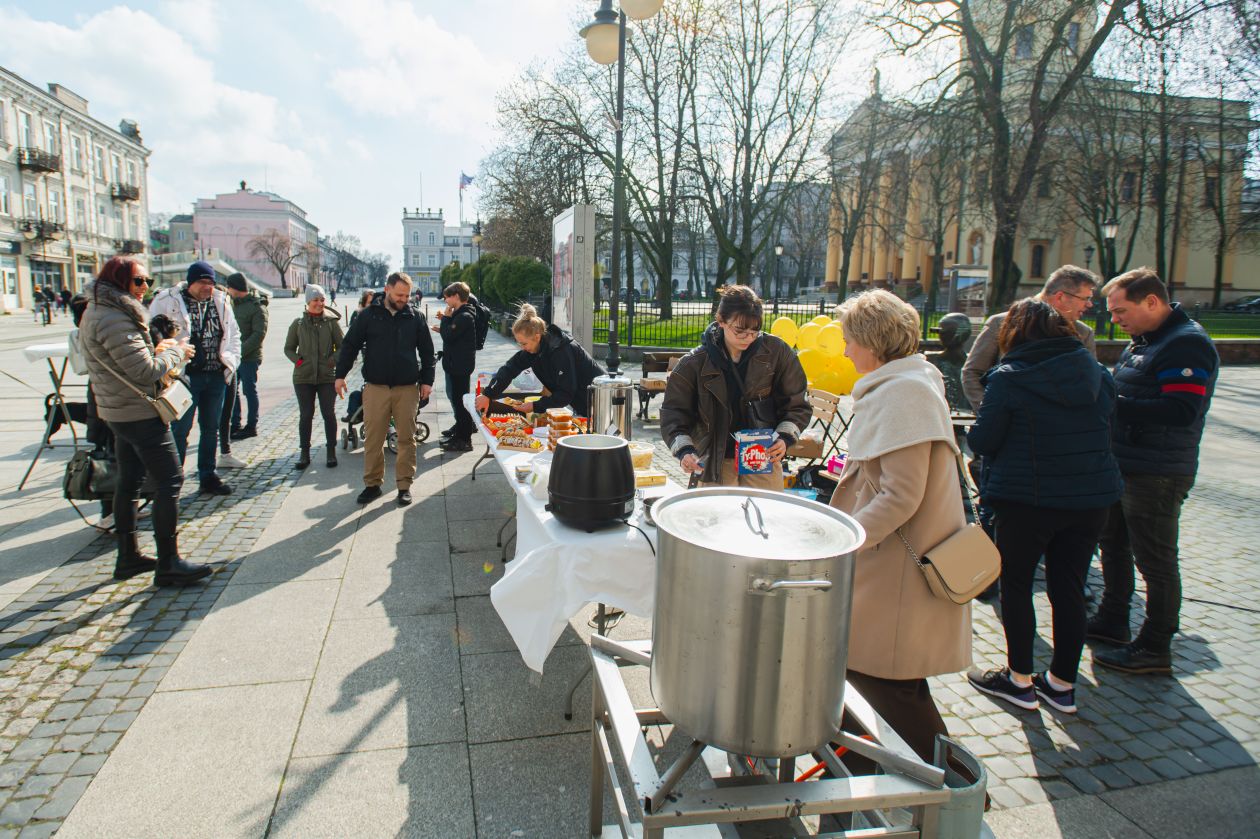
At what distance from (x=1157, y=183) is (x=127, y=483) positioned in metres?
39.6

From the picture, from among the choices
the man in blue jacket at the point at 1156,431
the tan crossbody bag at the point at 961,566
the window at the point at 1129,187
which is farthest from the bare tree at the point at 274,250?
the tan crossbody bag at the point at 961,566

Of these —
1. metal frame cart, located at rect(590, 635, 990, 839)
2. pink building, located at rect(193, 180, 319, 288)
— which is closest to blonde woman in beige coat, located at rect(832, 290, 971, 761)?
metal frame cart, located at rect(590, 635, 990, 839)

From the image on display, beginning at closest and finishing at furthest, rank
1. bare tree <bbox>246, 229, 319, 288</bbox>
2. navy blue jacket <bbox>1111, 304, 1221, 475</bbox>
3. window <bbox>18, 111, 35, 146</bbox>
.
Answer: navy blue jacket <bbox>1111, 304, 1221, 475</bbox> < window <bbox>18, 111, 35, 146</bbox> < bare tree <bbox>246, 229, 319, 288</bbox>

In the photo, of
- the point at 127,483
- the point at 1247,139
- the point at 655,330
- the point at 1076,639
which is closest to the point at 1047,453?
the point at 1076,639

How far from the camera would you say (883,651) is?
2.38 meters

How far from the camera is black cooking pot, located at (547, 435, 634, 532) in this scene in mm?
2771

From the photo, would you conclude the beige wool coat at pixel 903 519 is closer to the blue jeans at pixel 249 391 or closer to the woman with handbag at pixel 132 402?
the woman with handbag at pixel 132 402

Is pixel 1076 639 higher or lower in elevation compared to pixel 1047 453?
lower

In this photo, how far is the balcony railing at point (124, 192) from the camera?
54688mm

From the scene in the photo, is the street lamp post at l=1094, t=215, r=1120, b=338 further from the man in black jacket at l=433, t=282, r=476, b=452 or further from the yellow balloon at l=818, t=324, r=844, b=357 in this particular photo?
the man in black jacket at l=433, t=282, r=476, b=452

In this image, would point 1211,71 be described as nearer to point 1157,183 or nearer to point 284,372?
point 1157,183

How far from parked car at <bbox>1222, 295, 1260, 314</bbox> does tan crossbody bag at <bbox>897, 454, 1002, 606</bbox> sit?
49.9 metres

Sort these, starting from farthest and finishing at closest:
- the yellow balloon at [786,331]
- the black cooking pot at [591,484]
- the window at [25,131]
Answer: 1. the window at [25,131]
2. the yellow balloon at [786,331]
3. the black cooking pot at [591,484]

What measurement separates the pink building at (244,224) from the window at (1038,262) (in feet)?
295
